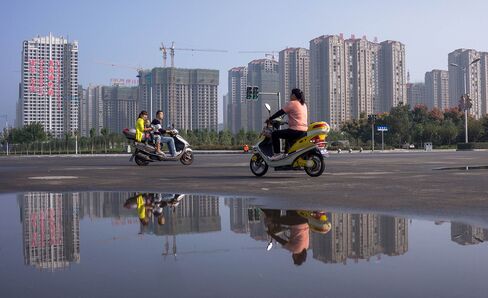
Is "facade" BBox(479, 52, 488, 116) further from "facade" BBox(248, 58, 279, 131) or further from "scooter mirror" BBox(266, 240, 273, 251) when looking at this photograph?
"scooter mirror" BBox(266, 240, 273, 251)

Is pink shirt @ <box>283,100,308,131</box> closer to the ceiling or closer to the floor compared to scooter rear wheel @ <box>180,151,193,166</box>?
closer to the ceiling

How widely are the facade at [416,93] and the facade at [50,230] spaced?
105644 mm

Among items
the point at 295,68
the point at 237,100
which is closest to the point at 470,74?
the point at 295,68

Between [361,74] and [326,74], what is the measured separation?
7.21 meters

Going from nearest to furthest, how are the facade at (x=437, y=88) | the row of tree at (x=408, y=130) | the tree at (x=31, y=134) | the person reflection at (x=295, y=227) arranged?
the person reflection at (x=295, y=227)
the tree at (x=31, y=134)
the row of tree at (x=408, y=130)
the facade at (x=437, y=88)

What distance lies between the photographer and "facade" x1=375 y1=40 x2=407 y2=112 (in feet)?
279

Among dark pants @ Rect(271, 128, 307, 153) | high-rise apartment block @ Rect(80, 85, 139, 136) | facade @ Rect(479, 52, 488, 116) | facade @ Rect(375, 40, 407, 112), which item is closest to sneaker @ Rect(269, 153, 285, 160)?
dark pants @ Rect(271, 128, 307, 153)

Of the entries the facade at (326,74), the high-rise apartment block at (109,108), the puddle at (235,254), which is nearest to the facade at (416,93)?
the facade at (326,74)

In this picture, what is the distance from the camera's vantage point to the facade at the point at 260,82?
75625 mm

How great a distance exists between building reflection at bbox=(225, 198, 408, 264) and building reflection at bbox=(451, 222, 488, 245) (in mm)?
407

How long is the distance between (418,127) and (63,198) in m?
71.7

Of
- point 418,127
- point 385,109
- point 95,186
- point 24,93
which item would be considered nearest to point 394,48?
point 385,109

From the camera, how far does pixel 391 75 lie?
280ft

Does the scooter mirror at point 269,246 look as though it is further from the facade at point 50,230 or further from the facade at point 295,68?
the facade at point 295,68
